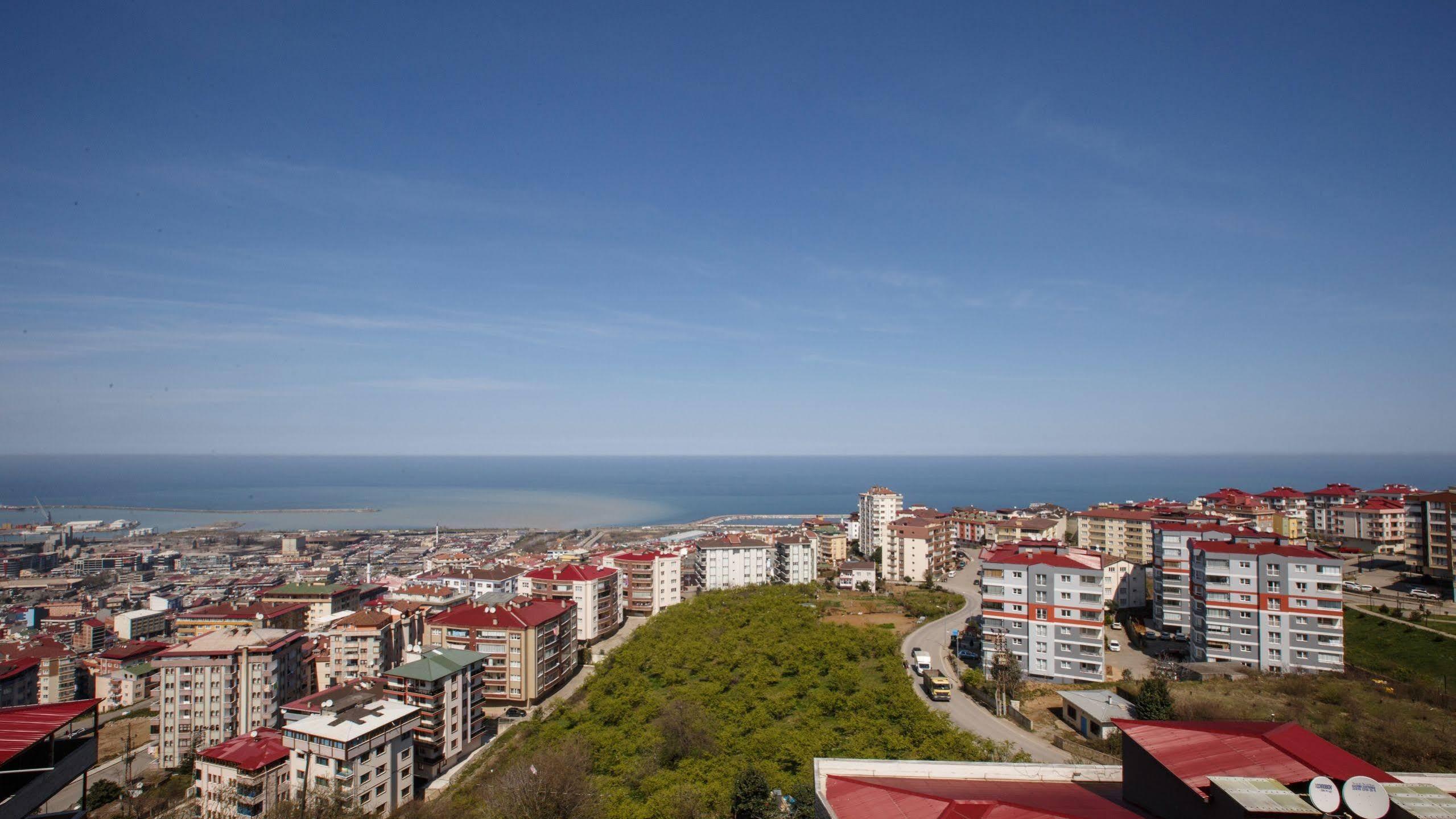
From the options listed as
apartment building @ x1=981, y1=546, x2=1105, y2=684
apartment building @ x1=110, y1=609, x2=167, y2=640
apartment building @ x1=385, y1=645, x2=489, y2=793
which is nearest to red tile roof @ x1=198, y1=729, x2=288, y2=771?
apartment building @ x1=385, y1=645, x2=489, y2=793

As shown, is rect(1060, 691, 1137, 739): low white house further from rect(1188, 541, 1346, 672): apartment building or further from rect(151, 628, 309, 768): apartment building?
rect(151, 628, 309, 768): apartment building

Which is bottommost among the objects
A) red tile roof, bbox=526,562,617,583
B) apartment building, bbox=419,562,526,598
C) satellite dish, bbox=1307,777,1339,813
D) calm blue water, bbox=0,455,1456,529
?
calm blue water, bbox=0,455,1456,529

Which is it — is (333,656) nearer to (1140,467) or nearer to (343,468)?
(1140,467)

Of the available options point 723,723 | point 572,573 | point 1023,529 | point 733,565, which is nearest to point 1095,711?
point 723,723

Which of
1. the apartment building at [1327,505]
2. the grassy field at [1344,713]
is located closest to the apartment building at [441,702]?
the grassy field at [1344,713]

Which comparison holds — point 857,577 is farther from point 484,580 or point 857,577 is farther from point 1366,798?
point 1366,798

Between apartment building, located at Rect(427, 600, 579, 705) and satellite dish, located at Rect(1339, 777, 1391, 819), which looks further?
apartment building, located at Rect(427, 600, 579, 705)
